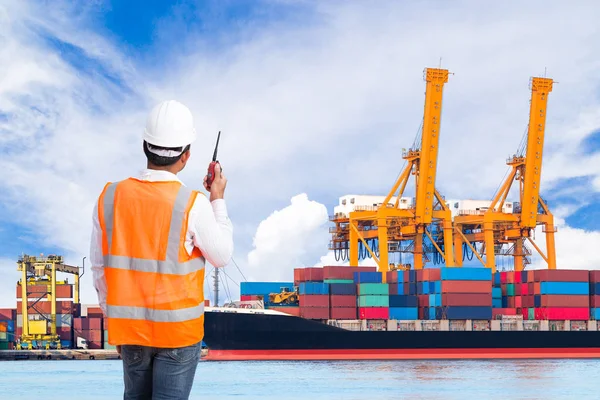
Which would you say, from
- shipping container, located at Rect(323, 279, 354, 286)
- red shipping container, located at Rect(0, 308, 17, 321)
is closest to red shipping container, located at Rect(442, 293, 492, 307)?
shipping container, located at Rect(323, 279, 354, 286)

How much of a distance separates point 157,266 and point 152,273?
0.02m

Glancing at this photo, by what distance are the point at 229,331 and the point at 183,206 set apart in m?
41.2

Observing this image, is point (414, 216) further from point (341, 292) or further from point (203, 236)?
point (203, 236)

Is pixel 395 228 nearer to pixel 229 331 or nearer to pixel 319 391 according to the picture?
pixel 229 331

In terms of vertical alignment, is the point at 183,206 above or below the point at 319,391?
above

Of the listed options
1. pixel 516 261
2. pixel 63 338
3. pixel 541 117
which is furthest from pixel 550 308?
pixel 63 338

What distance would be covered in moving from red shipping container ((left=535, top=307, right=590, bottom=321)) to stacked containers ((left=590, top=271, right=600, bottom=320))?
0.57 m

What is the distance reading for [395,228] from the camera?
50.0m

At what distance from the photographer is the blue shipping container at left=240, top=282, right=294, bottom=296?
4794 centimetres

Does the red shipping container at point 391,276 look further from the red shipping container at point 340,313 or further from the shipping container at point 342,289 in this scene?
the red shipping container at point 340,313

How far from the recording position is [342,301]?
43750mm

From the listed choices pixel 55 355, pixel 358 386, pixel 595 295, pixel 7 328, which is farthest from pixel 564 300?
pixel 7 328

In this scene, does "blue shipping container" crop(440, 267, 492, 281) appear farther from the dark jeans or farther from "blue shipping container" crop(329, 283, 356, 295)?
the dark jeans

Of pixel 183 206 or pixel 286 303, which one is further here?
pixel 286 303
